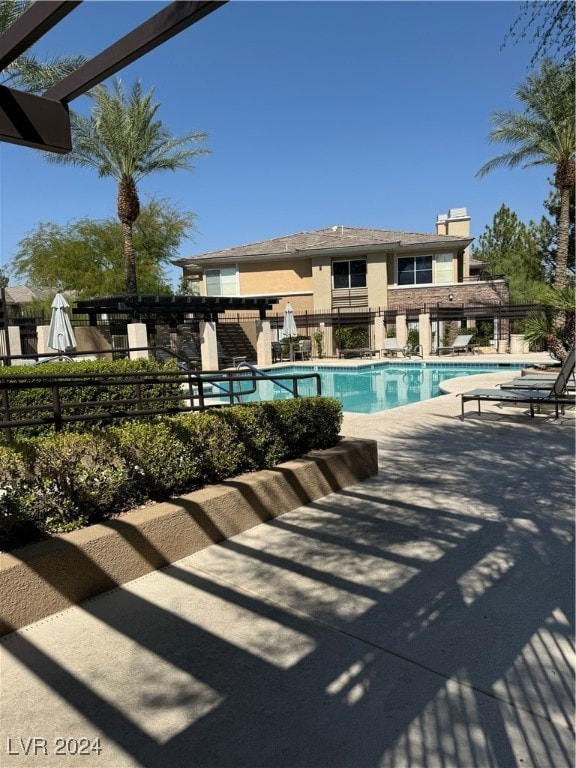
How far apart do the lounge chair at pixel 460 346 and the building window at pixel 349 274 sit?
6235mm

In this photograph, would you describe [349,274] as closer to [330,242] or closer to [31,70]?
[330,242]

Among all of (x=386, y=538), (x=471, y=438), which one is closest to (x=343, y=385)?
(x=471, y=438)

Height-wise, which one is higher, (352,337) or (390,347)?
(352,337)

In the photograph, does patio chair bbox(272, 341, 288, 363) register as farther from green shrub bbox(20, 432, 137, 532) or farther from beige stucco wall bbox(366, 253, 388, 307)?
green shrub bbox(20, 432, 137, 532)

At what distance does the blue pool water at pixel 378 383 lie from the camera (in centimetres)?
1455

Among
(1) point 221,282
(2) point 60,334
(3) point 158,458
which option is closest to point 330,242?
(1) point 221,282

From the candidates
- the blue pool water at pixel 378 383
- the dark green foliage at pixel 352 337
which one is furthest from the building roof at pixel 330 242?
the blue pool water at pixel 378 383

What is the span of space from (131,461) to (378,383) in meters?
15.3

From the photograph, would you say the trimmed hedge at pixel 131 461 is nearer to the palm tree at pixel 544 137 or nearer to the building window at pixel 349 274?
the palm tree at pixel 544 137

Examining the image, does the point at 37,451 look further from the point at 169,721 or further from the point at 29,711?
the point at 169,721

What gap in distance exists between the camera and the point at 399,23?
23.9 feet

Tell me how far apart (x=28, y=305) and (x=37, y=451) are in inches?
1394

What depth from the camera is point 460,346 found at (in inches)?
1003

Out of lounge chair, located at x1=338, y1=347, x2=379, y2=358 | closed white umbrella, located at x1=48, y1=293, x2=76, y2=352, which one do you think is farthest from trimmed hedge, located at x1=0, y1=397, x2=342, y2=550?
lounge chair, located at x1=338, y1=347, x2=379, y2=358
